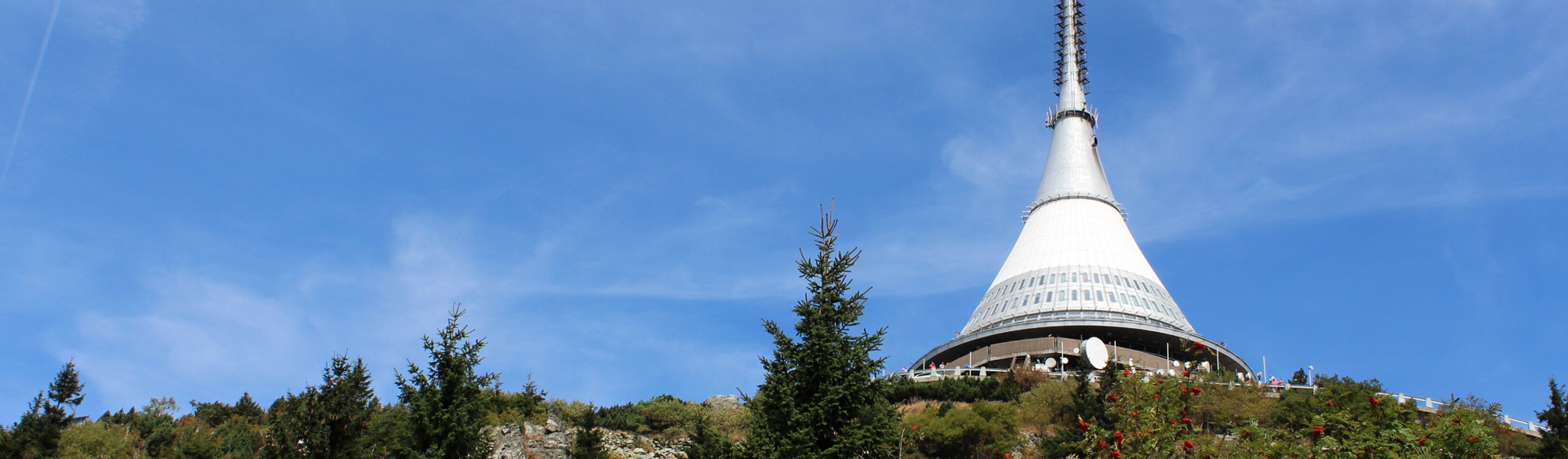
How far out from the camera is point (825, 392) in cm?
1680

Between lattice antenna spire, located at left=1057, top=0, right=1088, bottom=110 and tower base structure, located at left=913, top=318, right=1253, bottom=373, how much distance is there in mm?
21441

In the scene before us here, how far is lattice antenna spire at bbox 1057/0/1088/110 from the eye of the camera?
6975 cm

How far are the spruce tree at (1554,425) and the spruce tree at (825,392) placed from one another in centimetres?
2028

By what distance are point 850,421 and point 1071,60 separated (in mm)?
61194

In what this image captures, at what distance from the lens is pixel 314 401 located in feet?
64.5

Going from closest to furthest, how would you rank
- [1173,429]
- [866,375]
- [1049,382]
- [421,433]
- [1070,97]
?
1. [1173,429]
2. [866,375]
3. [421,433]
4. [1049,382]
5. [1070,97]

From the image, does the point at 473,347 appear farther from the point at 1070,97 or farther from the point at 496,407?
the point at 1070,97

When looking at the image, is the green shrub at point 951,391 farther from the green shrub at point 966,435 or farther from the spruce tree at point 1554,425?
the spruce tree at point 1554,425

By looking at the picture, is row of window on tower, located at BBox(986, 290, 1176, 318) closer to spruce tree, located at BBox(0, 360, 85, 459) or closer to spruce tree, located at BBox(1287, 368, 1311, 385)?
spruce tree, located at BBox(1287, 368, 1311, 385)

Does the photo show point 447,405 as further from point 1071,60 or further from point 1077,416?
point 1071,60

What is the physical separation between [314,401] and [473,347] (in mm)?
2859

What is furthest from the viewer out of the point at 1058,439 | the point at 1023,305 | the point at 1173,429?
the point at 1023,305

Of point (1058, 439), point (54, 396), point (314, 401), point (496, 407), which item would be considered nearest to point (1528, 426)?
point (1058, 439)

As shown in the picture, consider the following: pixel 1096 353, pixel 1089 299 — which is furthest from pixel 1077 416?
pixel 1089 299
